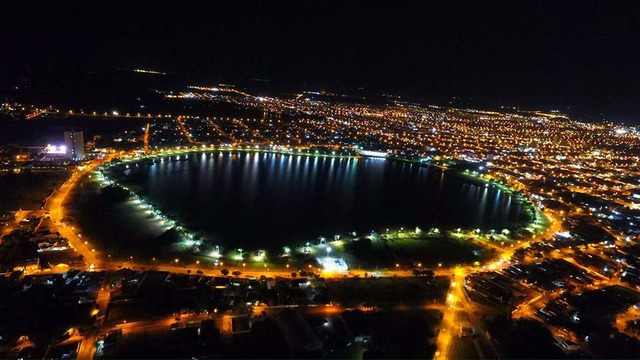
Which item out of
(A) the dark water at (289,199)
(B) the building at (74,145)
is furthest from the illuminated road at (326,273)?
(B) the building at (74,145)

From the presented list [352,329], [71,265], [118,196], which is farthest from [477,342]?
[118,196]

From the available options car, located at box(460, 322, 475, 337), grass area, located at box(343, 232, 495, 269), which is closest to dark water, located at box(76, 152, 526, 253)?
grass area, located at box(343, 232, 495, 269)

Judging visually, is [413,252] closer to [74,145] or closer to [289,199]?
[289,199]

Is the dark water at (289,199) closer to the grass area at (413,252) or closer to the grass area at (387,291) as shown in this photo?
the grass area at (413,252)

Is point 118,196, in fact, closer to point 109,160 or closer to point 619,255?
point 109,160

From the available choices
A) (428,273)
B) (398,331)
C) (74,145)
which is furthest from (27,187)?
(428,273)

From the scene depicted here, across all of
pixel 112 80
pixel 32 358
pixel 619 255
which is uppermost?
pixel 112 80
